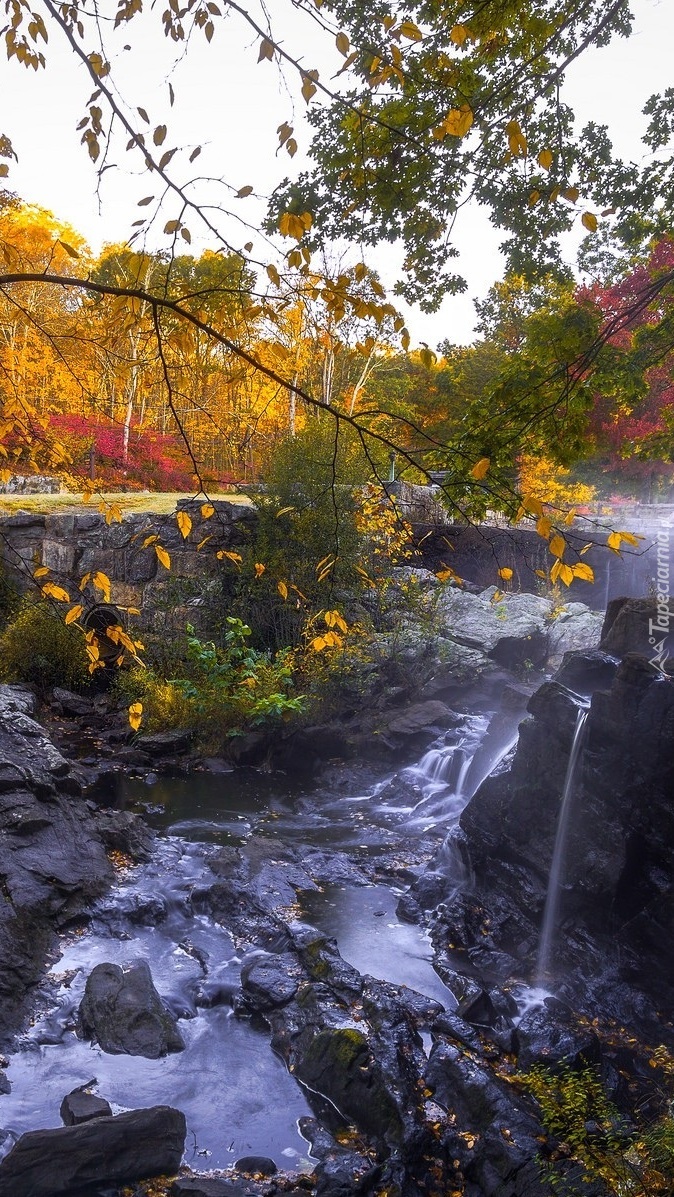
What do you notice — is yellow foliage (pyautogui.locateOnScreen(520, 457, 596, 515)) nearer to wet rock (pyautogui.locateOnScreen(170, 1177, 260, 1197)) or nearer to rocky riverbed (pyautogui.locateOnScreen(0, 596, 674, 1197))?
rocky riverbed (pyautogui.locateOnScreen(0, 596, 674, 1197))

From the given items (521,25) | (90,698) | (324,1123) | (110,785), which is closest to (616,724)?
(324,1123)

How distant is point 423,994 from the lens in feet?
17.9

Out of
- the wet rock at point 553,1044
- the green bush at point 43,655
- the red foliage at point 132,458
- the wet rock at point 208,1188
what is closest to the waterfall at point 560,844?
the wet rock at point 553,1044

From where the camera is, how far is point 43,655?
12.5 metres

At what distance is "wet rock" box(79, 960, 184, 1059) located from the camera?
4.84 meters

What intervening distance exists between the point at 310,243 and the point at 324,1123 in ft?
19.7

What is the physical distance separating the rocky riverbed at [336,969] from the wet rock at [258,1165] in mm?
14

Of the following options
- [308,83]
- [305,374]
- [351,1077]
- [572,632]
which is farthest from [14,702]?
[305,374]

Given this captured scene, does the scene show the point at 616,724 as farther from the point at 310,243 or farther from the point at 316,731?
the point at 316,731

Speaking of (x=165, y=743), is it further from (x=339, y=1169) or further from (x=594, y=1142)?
(x=594, y=1142)

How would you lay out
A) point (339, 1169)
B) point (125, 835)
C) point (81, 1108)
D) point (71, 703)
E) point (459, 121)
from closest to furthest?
1. point (459, 121)
2. point (339, 1169)
3. point (81, 1108)
4. point (125, 835)
5. point (71, 703)

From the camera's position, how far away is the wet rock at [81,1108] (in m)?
4.09

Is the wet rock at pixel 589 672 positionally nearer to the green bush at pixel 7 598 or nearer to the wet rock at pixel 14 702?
the wet rock at pixel 14 702

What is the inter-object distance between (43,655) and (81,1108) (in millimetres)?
9200
